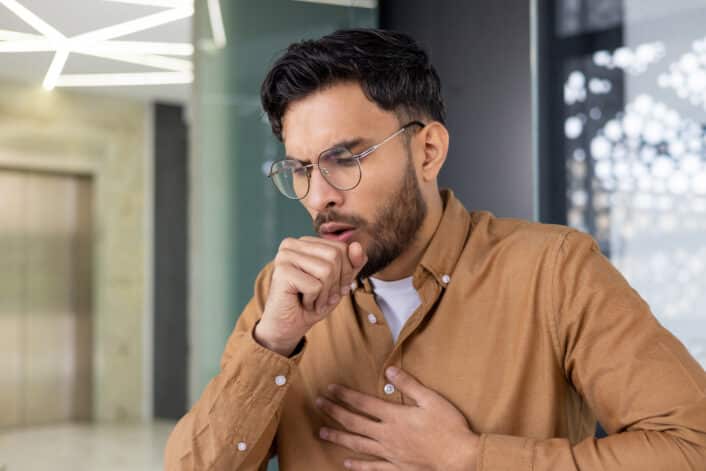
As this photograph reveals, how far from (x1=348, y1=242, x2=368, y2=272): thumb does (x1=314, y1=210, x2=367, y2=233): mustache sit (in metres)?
0.10

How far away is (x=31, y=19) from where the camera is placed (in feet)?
9.55

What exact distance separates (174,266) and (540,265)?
6.04 meters

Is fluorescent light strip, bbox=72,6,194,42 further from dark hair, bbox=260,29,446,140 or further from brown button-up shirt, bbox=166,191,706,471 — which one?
brown button-up shirt, bbox=166,191,706,471

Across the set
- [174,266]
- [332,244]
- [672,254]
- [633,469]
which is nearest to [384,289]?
[332,244]

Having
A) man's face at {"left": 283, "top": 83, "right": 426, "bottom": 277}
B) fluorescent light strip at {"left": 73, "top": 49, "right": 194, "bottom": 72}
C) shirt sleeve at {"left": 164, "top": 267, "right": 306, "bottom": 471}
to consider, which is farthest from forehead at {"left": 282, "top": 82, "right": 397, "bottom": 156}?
fluorescent light strip at {"left": 73, "top": 49, "right": 194, "bottom": 72}

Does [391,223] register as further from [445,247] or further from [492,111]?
[492,111]

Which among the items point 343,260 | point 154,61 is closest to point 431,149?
point 343,260

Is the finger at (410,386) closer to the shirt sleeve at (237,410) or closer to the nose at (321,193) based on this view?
the shirt sleeve at (237,410)

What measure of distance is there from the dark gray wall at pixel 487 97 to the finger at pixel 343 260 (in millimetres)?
2006

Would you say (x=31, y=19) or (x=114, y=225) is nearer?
(x=31, y=19)

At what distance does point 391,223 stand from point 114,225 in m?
5.85

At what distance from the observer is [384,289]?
1.34m

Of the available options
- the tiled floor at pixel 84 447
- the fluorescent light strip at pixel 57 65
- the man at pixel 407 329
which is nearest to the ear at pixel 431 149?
the man at pixel 407 329

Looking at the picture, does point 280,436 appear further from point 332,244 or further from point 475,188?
point 475,188
